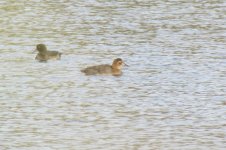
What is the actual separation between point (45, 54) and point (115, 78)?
2153 millimetres

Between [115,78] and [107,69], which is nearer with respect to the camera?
[115,78]

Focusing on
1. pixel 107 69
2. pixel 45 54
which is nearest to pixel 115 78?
pixel 107 69

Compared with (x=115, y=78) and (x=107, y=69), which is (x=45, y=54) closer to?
(x=107, y=69)

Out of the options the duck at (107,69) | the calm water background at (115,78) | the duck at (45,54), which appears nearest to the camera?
the calm water background at (115,78)

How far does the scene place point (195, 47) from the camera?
27188 mm

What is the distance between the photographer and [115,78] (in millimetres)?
24047

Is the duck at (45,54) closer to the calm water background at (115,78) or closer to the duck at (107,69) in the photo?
the calm water background at (115,78)

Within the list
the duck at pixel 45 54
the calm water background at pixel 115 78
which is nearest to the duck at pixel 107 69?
the calm water background at pixel 115 78

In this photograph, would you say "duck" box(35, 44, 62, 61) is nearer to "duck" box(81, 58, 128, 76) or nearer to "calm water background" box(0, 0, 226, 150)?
"calm water background" box(0, 0, 226, 150)

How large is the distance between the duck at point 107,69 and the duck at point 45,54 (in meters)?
1.58

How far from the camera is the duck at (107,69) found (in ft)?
78.5

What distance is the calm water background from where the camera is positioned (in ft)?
59.1

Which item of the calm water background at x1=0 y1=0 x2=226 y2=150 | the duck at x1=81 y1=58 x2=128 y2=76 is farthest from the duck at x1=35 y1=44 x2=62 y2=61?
the duck at x1=81 y1=58 x2=128 y2=76

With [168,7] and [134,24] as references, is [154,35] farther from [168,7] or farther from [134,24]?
[168,7]
